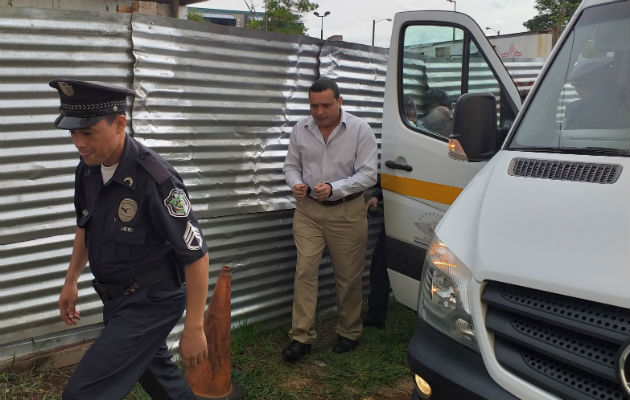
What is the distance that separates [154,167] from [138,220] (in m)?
0.23

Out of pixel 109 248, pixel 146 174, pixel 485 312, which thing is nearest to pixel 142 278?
pixel 109 248

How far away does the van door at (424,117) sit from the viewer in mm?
3945

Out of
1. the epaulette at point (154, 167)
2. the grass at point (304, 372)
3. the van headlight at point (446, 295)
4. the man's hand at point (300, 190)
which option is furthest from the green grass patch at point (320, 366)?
the epaulette at point (154, 167)

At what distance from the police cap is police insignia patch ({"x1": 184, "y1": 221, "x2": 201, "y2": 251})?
57 cm

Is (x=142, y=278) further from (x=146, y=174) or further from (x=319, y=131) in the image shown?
(x=319, y=131)

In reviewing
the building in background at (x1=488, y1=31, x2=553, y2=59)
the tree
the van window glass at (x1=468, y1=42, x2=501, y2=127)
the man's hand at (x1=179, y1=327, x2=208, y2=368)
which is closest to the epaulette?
the man's hand at (x1=179, y1=327, x2=208, y2=368)

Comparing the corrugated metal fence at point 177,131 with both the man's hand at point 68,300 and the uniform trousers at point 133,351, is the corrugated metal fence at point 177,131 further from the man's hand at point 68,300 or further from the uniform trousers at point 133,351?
the uniform trousers at point 133,351

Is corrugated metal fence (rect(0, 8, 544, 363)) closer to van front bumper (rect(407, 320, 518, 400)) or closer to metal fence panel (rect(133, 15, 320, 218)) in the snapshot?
metal fence panel (rect(133, 15, 320, 218))

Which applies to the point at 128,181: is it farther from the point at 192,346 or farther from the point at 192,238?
the point at 192,346

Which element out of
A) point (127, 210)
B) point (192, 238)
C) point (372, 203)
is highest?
point (127, 210)

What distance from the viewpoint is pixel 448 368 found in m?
2.41

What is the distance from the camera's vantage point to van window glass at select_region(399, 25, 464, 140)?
416cm

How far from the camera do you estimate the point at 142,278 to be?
272cm

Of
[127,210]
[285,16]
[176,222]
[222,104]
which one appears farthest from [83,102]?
[285,16]
